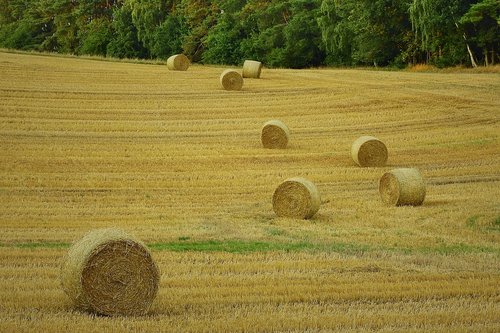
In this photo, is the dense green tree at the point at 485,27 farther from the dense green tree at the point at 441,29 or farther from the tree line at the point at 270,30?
the dense green tree at the point at 441,29

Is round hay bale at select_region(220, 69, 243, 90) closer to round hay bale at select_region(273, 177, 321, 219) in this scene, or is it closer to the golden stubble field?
the golden stubble field

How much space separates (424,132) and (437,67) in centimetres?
1886

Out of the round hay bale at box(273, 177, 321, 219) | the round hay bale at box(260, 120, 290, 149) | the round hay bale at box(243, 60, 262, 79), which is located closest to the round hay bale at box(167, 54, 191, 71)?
the round hay bale at box(243, 60, 262, 79)

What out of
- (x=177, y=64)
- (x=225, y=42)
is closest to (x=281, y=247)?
(x=177, y=64)

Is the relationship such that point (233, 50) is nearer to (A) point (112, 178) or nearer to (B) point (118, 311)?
(A) point (112, 178)

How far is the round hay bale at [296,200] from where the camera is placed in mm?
17484

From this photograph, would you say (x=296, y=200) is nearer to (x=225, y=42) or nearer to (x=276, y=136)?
(x=276, y=136)

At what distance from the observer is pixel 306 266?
12.7 m

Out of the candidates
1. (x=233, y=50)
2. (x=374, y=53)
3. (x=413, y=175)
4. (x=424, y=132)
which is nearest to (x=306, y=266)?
(x=413, y=175)

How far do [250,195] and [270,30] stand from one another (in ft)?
125

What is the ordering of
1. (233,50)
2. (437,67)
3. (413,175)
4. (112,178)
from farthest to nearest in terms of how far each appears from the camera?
(233,50), (437,67), (112,178), (413,175)

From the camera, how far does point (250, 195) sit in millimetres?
20656

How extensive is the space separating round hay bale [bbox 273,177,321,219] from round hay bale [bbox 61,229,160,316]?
7.42 m

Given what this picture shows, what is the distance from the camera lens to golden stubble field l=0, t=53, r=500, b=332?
1050 cm
